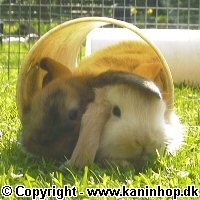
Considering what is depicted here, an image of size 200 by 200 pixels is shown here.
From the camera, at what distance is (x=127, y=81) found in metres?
2.39

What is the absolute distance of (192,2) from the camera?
6309 millimetres

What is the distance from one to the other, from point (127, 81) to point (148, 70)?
0.87 ft

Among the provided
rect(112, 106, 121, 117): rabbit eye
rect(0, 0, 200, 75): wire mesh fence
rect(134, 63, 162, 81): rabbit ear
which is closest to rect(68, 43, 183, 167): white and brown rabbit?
rect(112, 106, 121, 117): rabbit eye

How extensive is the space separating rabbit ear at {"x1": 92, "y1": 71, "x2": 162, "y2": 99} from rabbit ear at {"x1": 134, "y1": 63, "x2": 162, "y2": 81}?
0.49 feet

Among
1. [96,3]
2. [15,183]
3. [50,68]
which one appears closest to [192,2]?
[96,3]

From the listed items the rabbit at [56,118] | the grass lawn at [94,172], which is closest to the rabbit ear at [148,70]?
the rabbit at [56,118]

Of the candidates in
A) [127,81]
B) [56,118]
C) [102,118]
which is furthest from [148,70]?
[56,118]

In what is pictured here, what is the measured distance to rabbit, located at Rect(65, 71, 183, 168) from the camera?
2.34 m

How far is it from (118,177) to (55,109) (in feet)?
1.56

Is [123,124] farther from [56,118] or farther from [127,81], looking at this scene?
[56,118]

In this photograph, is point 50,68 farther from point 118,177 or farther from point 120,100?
point 118,177

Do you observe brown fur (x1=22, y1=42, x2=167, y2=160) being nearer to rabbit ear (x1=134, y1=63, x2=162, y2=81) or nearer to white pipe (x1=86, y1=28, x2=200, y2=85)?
rabbit ear (x1=134, y1=63, x2=162, y2=81)

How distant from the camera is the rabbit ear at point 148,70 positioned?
2599 mm

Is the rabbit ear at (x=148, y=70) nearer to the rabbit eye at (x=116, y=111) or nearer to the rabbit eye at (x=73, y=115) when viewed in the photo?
the rabbit eye at (x=116, y=111)
